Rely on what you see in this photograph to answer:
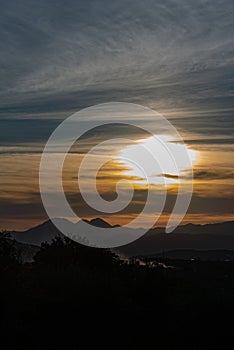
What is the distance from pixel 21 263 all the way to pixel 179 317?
7289 millimetres

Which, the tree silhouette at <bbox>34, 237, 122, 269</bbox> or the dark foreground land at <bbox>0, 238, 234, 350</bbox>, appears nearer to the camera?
the dark foreground land at <bbox>0, 238, 234, 350</bbox>

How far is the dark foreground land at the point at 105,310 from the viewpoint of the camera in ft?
87.7

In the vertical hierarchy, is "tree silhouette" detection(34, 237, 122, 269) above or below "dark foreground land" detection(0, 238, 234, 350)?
above

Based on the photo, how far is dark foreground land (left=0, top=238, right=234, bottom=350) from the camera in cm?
2673

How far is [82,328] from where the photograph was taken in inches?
1101

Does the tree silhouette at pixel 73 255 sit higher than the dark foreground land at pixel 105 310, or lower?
higher

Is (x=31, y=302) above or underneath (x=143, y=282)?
underneath

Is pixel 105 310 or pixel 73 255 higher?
pixel 73 255

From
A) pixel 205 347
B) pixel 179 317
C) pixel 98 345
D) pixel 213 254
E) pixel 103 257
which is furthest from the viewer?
pixel 213 254

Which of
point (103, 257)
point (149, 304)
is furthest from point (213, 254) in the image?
point (149, 304)

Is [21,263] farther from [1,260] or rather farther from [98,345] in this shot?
[98,345]

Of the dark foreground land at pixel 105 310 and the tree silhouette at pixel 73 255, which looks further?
the tree silhouette at pixel 73 255

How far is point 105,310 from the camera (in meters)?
30.0

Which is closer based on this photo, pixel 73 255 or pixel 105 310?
pixel 105 310
